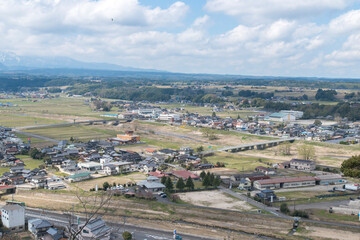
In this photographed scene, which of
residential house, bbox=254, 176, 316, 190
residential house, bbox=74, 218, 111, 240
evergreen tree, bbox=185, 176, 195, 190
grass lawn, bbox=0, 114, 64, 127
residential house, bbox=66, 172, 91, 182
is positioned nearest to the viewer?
residential house, bbox=74, 218, 111, 240

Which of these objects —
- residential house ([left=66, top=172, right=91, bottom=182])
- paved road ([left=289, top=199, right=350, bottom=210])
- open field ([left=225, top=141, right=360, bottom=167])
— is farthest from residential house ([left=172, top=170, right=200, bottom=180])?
open field ([left=225, top=141, right=360, bottom=167])

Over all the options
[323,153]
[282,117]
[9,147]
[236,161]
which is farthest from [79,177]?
[282,117]

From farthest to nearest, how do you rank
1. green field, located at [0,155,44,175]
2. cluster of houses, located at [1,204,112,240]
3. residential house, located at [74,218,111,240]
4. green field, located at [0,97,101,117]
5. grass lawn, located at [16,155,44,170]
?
green field, located at [0,97,101,117] → grass lawn, located at [16,155,44,170] → green field, located at [0,155,44,175] → cluster of houses, located at [1,204,112,240] → residential house, located at [74,218,111,240]

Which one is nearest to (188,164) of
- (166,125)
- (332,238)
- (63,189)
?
(63,189)

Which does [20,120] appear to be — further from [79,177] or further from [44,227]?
[44,227]

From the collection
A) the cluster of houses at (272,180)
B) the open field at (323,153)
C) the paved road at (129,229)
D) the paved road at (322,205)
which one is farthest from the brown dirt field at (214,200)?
the open field at (323,153)

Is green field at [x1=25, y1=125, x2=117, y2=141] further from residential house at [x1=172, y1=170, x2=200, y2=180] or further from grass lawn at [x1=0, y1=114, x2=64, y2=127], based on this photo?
residential house at [x1=172, y1=170, x2=200, y2=180]

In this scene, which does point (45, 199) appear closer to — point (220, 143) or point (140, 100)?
point (220, 143)
